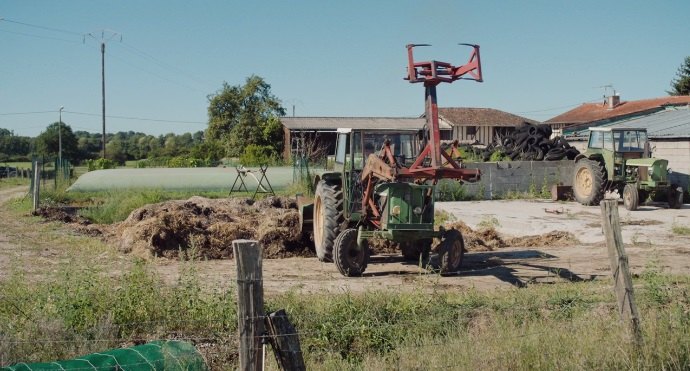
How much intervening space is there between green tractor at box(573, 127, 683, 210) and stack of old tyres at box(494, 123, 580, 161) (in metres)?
4.43

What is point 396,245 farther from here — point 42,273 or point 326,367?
point 326,367

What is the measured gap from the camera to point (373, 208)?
12.3 m

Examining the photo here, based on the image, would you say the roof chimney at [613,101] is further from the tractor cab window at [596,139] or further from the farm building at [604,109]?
the tractor cab window at [596,139]

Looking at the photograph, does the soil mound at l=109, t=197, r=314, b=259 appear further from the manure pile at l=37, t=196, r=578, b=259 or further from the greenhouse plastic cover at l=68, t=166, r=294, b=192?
the greenhouse plastic cover at l=68, t=166, r=294, b=192

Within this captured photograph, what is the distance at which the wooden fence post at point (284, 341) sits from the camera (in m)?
5.08

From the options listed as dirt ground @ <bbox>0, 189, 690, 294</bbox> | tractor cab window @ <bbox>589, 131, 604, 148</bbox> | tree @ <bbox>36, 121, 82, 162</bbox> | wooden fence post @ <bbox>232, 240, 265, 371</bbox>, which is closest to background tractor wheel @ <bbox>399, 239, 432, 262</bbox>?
dirt ground @ <bbox>0, 189, 690, 294</bbox>

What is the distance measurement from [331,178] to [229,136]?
38.3m

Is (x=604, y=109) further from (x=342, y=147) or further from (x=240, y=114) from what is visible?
(x=342, y=147)

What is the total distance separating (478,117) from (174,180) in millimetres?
32164

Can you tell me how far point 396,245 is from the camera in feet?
48.2

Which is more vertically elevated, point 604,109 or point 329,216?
point 604,109

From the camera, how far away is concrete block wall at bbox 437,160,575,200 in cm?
2622

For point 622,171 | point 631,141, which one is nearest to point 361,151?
point 622,171

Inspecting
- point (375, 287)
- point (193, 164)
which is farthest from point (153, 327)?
point (193, 164)
